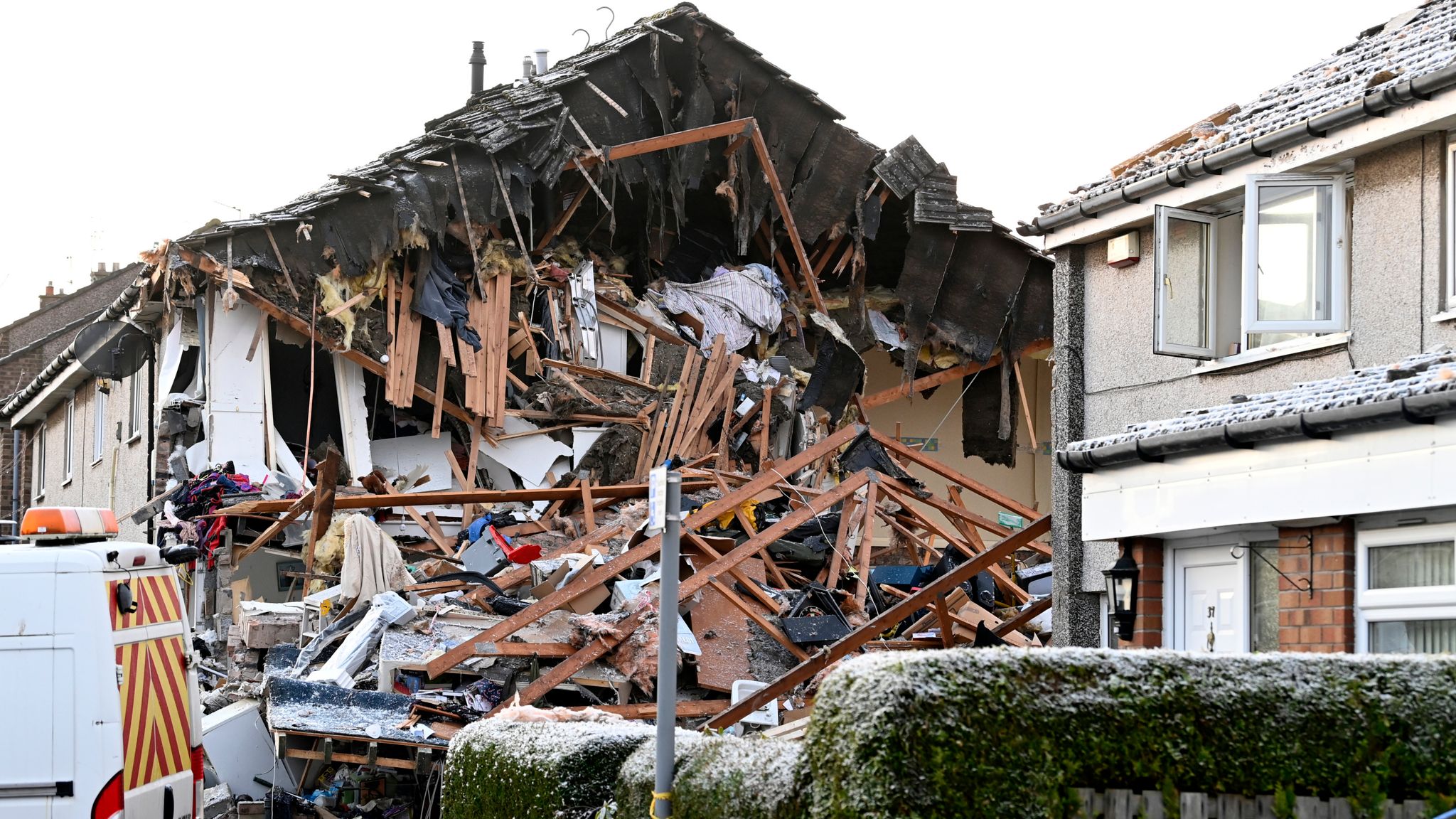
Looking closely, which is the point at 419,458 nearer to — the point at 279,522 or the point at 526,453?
the point at 526,453

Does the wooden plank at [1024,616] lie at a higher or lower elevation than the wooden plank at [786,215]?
lower

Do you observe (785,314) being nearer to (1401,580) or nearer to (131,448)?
(131,448)

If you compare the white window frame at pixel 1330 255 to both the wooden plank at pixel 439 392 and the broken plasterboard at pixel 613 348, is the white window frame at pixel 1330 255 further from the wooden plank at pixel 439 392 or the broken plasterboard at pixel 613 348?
the broken plasterboard at pixel 613 348

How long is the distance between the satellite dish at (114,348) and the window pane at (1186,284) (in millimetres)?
14033

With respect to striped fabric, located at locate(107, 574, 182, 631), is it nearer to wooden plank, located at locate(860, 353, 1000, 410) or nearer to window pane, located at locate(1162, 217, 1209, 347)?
window pane, located at locate(1162, 217, 1209, 347)

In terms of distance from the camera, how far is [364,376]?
18953 mm

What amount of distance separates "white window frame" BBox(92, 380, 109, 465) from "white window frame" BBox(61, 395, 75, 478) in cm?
226

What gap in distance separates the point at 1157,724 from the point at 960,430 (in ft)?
61.5

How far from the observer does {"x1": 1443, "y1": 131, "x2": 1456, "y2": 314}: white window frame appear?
9.13m

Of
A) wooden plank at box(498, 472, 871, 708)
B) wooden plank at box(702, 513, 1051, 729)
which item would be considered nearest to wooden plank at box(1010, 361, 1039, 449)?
wooden plank at box(498, 472, 871, 708)

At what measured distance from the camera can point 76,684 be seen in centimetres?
680

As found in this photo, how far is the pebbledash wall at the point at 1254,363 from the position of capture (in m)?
8.70

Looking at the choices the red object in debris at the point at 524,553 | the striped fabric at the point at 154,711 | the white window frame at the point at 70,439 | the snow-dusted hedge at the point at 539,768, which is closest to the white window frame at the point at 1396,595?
the snow-dusted hedge at the point at 539,768

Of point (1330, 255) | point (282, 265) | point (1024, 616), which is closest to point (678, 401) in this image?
point (282, 265)
